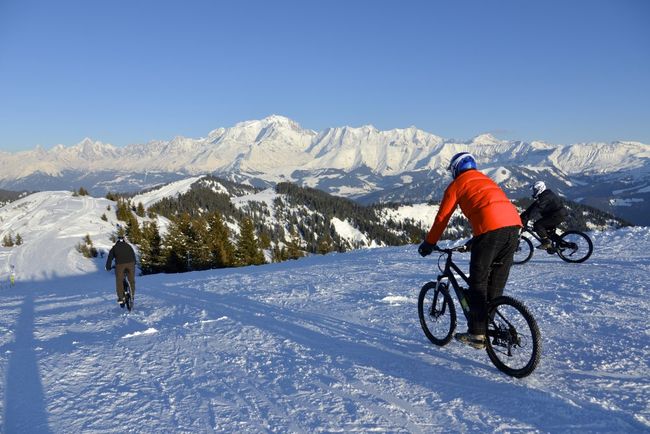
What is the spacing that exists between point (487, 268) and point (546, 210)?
929cm

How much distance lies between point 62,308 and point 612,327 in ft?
47.7

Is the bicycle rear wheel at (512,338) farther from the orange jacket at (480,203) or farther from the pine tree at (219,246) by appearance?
the pine tree at (219,246)

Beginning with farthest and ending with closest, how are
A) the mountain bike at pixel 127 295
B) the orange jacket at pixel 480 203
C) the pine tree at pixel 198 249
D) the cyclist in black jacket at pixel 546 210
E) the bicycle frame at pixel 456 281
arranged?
A: the pine tree at pixel 198 249, the cyclist in black jacket at pixel 546 210, the mountain bike at pixel 127 295, the bicycle frame at pixel 456 281, the orange jacket at pixel 480 203

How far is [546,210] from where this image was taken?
13.6 meters

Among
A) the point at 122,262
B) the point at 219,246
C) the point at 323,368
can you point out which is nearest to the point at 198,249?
the point at 219,246

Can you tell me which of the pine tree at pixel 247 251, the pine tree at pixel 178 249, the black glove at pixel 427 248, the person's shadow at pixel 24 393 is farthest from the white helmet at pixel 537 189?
the pine tree at pixel 178 249

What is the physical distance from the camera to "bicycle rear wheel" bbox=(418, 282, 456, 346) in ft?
22.0

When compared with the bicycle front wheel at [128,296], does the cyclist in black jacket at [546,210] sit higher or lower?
higher

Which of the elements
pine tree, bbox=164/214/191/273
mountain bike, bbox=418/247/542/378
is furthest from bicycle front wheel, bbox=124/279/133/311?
pine tree, bbox=164/214/191/273

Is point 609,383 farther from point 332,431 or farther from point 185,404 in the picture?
point 185,404

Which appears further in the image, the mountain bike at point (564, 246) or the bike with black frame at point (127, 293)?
the mountain bike at point (564, 246)

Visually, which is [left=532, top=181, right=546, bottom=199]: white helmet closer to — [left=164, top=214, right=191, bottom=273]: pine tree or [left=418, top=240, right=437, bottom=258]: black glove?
[left=418, top=240, right=437, bottom=258]: black glove

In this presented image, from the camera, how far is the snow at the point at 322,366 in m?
4.64

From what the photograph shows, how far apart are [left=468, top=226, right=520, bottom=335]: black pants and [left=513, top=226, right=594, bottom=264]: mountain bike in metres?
8.38
